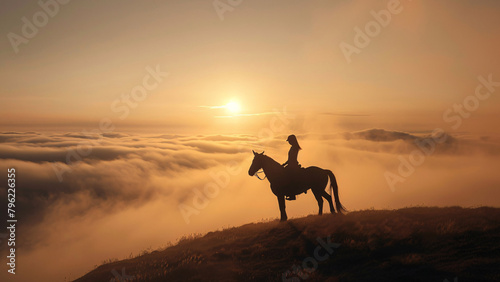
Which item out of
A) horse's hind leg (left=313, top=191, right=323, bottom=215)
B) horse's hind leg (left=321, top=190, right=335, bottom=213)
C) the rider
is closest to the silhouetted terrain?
horse's hind leg (left=321, top=190, right=335, bottom=213)

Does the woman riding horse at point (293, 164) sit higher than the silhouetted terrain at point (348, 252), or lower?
higher

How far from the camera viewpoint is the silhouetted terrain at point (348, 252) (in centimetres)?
941

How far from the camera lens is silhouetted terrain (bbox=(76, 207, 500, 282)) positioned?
941 centimetres

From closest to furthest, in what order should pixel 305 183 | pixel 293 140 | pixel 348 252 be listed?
pixel 348 252, pixel 293 140, pixel 305 183

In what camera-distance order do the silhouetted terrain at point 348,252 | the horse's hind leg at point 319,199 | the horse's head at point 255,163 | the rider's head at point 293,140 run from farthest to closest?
the horse's head at point 255,163 → the horse's hind leg at point 319,199 → the rider's head at point 293,140 → the silhouetted terrain at point 348,252

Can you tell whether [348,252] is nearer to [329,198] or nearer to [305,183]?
[329,198]

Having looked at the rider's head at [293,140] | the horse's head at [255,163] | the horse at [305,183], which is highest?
the rider's head at [293,140]

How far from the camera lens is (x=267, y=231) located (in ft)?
47.3

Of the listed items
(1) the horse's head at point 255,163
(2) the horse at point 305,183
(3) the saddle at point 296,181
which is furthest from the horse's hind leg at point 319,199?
(1) the horse's head at point 255,163

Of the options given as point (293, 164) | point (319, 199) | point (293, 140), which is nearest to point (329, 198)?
point (319, 199)

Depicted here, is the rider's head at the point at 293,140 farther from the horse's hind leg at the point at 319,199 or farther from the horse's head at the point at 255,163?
the horse's hind leg at the point at 319,199

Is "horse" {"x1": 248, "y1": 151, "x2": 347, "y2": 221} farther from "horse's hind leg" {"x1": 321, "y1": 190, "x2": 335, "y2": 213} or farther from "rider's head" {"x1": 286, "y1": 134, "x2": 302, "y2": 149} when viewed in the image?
"rider's head" {"x1": 286, "y1": 134, "x2": 302, "y2": 149}

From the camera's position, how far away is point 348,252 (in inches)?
444

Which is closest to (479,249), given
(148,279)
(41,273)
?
(148,279)
